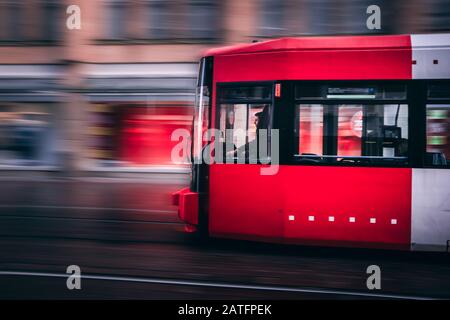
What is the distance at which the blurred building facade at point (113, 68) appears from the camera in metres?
16.7

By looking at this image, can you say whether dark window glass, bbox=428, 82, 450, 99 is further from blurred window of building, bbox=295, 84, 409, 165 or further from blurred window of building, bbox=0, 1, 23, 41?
blurred window of building, bbox=0, 1, 23, 41

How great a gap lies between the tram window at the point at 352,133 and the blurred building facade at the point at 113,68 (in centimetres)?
1031

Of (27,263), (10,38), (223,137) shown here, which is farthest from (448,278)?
(10,38)

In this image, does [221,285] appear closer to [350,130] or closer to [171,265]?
[171,265]

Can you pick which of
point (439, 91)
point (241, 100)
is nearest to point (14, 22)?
point (241, 100)

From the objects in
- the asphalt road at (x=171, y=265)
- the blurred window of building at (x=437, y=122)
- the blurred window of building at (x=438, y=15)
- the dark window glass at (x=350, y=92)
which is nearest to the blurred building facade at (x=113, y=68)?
the blurred window of building at (x=438, y=15)

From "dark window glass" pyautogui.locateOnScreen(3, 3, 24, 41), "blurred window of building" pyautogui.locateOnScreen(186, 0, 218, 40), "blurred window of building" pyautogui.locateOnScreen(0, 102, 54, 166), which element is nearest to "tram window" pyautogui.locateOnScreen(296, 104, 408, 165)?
"blurred window of building" pyautogui.locateOnScreen(186, 0, 218, 40)

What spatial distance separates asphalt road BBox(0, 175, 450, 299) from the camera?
207 inches

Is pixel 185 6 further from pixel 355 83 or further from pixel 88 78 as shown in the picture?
pixel 355 83

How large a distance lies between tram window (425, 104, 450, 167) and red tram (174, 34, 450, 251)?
0.01m

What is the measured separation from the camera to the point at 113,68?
1755cm

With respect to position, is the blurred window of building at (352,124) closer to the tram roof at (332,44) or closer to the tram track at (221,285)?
the tram roof at (332,44)

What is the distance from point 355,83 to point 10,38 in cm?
1506

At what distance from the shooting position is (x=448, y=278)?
6.04m
